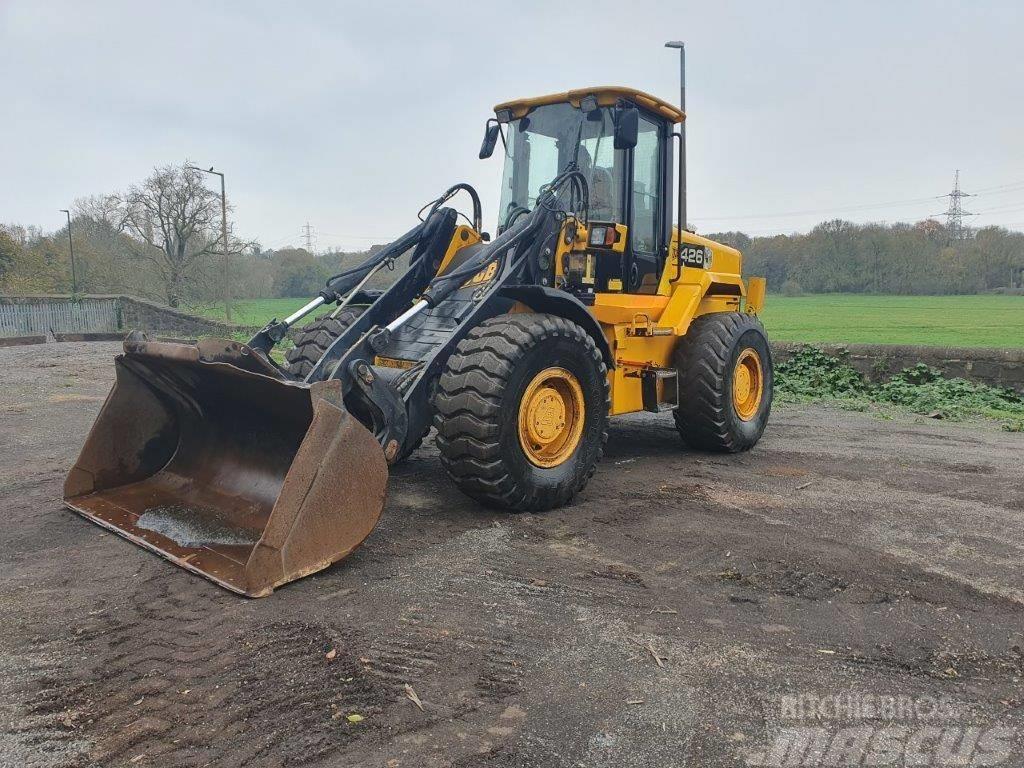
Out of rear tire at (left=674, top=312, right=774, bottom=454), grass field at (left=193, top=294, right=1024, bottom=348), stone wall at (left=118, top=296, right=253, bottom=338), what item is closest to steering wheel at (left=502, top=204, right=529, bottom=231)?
rear tire at (left=674, top=312, right=774, bottom=454)

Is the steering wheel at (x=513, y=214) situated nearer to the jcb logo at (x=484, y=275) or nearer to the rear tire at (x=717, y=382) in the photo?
the jcb logo at (x=484, y=275)

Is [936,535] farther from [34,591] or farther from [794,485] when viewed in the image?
[34,591]

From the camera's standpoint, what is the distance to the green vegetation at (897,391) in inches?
398

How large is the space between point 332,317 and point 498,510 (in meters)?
2.11

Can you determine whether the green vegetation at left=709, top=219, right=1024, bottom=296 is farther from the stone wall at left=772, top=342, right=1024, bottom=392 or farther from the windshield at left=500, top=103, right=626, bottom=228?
the windshield at left=500, top=103, right=626, bottom=228

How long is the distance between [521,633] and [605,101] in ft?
13.9

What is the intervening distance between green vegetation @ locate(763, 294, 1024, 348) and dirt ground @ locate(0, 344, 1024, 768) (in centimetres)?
1325

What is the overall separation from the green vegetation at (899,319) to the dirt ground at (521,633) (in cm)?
1325

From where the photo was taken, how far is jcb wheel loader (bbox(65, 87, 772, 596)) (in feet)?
12.3

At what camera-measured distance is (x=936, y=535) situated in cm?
457

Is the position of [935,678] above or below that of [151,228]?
below

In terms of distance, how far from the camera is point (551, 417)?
4887 millimetres

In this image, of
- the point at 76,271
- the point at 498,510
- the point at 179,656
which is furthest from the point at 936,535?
the point at 76,271

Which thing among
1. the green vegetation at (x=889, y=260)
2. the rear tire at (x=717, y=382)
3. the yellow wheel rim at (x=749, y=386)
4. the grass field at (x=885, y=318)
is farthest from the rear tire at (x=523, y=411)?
the green vegetation at (x=889, y=260)
